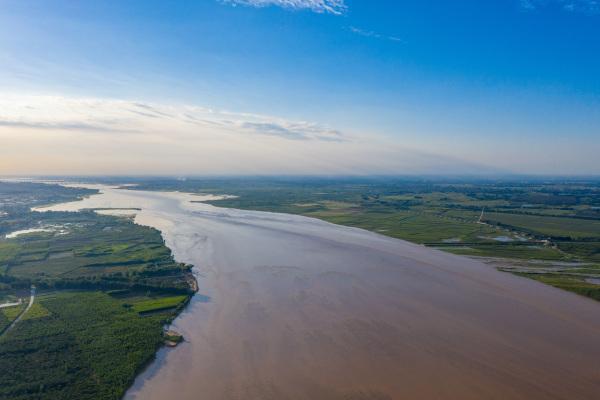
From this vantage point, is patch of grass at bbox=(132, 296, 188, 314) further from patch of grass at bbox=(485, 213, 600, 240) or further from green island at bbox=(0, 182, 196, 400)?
patch of grass at bbox=(485, 213, 600, 240)

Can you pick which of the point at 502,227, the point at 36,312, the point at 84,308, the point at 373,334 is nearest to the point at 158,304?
the point at 84,308

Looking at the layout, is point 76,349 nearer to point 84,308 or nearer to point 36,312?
point 84,308

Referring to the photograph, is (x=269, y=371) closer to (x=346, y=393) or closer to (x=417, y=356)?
(x=346, y=393)

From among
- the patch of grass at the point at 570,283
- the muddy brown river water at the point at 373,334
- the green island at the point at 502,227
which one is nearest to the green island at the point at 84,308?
the muddy brown river water at the point at 373,334

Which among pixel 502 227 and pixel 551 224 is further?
pixel 551 224

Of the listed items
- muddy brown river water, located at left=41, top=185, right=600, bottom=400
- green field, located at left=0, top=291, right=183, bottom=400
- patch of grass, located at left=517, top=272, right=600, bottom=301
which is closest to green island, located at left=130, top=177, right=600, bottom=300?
patch of grass, located at left=517, top=272, right=600, bottom=301

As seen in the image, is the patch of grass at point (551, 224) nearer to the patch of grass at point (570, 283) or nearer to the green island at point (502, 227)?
the green island at point (502, 227)
